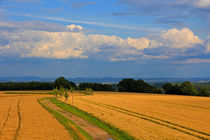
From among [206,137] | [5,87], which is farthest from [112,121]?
[5,87]

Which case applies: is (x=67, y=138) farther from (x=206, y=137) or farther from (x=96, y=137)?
(x=206, y=137)

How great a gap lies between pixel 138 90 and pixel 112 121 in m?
121

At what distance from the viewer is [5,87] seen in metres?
149

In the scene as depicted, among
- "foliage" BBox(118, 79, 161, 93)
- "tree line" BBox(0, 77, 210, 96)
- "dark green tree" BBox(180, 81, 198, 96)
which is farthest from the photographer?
"foliage" BBox(118, 79, 161, 93)

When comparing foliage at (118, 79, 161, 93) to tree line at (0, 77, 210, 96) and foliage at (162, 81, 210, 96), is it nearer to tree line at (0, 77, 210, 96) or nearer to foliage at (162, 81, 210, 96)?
tree line at (0, 77, 210, 96)

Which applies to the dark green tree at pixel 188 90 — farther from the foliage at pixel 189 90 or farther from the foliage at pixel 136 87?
the foliage at pixel 136 87

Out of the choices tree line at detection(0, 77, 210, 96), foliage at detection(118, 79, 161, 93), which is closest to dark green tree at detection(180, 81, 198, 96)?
tree line at detection(0, 77, 210, 96)

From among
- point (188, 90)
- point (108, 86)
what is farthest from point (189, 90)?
point (108, 86)

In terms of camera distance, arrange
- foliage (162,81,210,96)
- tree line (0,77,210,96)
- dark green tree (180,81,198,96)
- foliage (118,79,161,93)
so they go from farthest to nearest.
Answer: foliage (118,79,161,93)
tree line (0,77,210,96)
dark green tree (180,81,198,96)
foliage (162,81,210,96)

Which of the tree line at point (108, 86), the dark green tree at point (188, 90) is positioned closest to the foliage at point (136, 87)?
the tree line at point (108, 86)

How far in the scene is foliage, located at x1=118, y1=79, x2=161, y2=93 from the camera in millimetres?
147750

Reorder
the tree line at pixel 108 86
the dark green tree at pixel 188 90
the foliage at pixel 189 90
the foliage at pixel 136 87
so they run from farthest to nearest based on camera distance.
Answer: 1. the foliage at pixel 136 87
2. the tree line at pixel 108 86
3. the dark green tree at pixel 188 90
4. the foliage at pixel 189 90

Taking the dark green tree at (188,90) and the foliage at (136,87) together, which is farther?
the foliage at (136,87)

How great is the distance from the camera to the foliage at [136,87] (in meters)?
148
